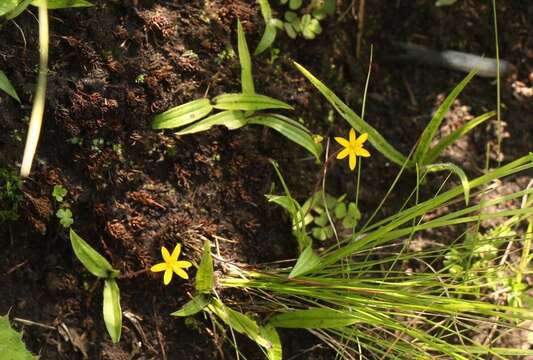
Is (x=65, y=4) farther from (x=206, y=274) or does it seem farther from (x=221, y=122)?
(x=206, y=274)

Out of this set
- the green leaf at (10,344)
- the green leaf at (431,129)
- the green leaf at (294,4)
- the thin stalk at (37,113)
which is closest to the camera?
the thin stalk at (37,113)

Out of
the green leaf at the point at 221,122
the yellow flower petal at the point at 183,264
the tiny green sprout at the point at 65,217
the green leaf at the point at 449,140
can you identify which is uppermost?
the green leaf at the point at 221,122

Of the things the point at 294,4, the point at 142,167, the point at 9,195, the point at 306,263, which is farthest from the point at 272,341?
the point at 294,4

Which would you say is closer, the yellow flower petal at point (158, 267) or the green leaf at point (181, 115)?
the yellow flower petal at point (158, 267)

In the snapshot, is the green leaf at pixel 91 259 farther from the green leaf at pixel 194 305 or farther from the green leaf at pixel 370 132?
the green leaf at pixel 370 132

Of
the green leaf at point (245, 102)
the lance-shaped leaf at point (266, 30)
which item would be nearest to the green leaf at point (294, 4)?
the lance-shaped leaf at point (266, 30)

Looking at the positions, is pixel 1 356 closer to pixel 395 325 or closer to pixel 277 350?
pixel 277 350

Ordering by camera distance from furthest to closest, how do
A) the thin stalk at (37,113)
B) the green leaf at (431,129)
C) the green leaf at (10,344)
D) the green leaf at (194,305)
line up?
1. the green leaf at (431,129)
2. the green leaf at (194,305)
3. the green leaf at (10,344)
4. the thin stalk at (37,113)

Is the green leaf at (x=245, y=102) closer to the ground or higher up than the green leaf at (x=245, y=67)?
closer to the ground
